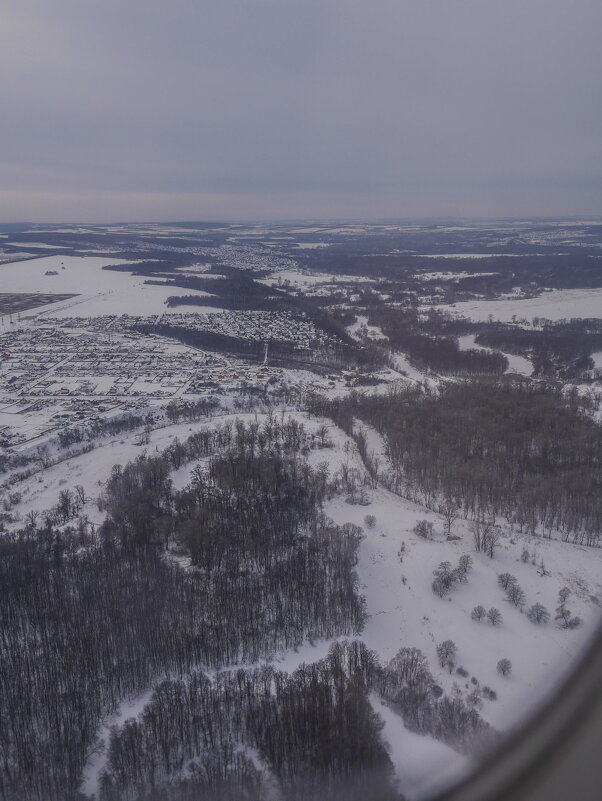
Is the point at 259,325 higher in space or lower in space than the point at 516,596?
higher

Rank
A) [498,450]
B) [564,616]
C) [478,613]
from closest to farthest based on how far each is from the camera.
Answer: [564,616]
[478,613]
[498,450]

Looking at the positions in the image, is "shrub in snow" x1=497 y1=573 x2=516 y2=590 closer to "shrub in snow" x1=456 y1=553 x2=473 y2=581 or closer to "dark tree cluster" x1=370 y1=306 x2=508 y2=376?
"shrub in snow" x1=456 y1=553 x2=473 y2=581

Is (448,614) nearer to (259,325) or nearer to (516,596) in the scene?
(516,596)

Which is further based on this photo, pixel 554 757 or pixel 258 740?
pixel 258 740

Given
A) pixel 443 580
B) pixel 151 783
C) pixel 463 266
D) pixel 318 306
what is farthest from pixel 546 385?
pixel 463 266

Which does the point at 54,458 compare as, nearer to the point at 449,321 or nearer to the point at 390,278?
the point at 449,321

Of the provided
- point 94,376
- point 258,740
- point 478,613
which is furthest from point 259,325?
point 258,740

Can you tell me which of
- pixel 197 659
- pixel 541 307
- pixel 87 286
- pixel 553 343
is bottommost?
pixel 197 659

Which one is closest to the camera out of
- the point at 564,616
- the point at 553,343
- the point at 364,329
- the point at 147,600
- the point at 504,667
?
the point at 504,667
